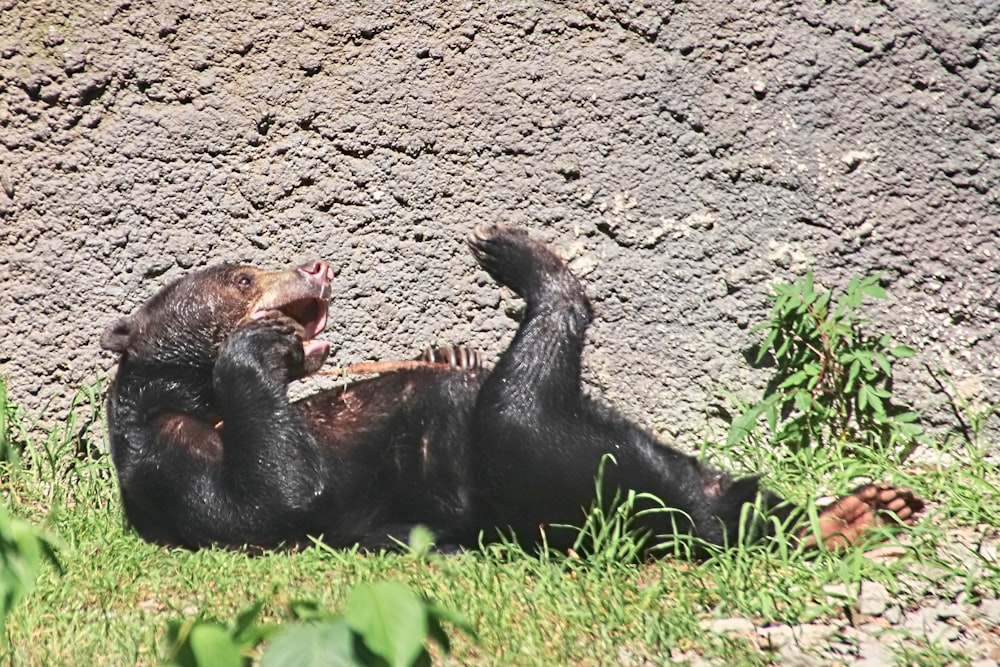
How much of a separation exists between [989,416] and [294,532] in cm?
272

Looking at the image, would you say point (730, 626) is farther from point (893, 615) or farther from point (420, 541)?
point (420, 541)

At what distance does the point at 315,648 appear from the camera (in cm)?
166

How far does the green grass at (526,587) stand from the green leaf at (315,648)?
1229 millimetres

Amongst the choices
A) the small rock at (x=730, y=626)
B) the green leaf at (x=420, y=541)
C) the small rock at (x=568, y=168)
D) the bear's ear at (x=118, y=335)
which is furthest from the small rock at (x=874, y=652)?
the bear's ear at (x=118, y=335)

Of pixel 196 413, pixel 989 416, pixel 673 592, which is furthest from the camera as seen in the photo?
pixel 989 416

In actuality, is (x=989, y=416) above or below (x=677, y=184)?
below

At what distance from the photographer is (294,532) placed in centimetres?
419

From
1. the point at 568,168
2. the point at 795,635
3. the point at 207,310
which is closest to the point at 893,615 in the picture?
the point at 795,635

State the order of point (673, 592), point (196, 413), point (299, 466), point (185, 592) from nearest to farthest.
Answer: point (673, 592) < point (185, 592) < point (299, 466) < point (196, 413)

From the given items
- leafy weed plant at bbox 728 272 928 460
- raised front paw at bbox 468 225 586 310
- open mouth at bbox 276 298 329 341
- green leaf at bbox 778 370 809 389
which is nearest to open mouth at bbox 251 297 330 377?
open mouth at bbox 276 298 329 341

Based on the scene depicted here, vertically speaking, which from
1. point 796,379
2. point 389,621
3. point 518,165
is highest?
point 518,165

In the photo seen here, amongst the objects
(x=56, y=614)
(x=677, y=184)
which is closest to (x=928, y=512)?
(x=677, y=184)

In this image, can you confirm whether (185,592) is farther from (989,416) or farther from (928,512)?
(989,416)

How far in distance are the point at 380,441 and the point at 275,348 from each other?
0.50m
